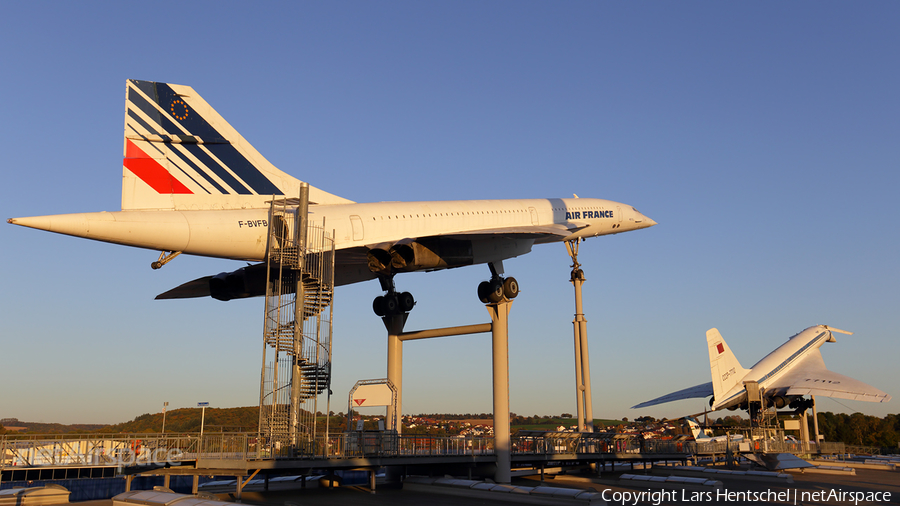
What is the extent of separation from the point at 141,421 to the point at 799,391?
55.1 m

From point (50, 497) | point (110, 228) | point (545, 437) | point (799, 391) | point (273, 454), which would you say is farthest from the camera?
point (799, 391)

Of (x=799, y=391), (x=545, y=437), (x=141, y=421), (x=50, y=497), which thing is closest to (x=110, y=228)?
(x=50, y=497)

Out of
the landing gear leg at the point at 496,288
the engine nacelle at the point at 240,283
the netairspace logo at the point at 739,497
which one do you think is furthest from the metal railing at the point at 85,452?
the netairspace logo at the point at 739,497

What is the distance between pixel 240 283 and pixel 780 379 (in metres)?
36.6

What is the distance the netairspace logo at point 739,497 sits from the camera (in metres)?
20.1

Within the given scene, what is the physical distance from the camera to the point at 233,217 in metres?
18.2

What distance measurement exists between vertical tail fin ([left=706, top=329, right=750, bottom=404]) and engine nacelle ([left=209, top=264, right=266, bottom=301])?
95.3ft

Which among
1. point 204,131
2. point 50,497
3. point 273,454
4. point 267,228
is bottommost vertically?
point 50,497

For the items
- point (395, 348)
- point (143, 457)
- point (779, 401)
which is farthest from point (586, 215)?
point (779, 401)

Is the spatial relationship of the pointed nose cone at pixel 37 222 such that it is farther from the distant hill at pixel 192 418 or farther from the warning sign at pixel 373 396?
the distant hill at pixel 192 418

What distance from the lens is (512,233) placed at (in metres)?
22.9

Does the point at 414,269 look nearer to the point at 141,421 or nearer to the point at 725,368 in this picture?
the point at 725,368

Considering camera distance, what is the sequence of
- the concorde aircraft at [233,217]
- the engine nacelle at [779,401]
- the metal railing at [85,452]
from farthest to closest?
the engine nacelle at [779,401] → the concorde aircraft at [233,217] → the metal railing at [85,452]

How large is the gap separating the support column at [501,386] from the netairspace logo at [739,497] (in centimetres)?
344
